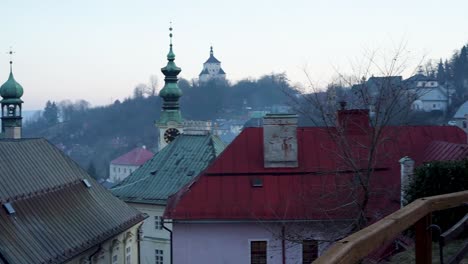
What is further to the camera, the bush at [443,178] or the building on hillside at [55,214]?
the building on hillside at [55,214]

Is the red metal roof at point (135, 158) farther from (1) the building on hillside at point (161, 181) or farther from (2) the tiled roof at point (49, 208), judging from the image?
(2) the tiled roof at point (49, 208)

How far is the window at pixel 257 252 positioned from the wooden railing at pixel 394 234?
12291 mm

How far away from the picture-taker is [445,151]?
15.8 meters

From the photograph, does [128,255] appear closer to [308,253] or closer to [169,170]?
[169,170]

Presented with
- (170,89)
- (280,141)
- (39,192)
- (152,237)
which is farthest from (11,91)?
(280,141)

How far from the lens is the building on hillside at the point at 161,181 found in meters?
28.5

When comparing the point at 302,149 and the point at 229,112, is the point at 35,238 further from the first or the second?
the point at 229,112

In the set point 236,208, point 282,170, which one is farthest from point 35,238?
point 282,170

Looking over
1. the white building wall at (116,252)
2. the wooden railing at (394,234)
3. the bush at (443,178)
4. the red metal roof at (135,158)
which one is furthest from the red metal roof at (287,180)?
the red metal roof at (135,158)

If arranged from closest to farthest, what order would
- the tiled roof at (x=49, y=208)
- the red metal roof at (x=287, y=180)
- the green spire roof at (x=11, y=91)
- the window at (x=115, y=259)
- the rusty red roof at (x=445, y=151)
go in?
the rusty red roof at (x=445, y=151)
the red metal roof at (x=287, y=180)
the tiled roof at (x=49, y=208)
the window at (x=115, y=259)
the green spire roof at (x=11, y=91)

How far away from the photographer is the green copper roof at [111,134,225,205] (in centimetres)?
2859

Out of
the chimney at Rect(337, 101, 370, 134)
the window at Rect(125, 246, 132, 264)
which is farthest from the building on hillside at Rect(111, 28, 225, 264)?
the chimney at Rect(337, 101, 370, 134)

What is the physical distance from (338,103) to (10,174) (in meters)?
10.2

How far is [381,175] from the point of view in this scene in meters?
16.3
